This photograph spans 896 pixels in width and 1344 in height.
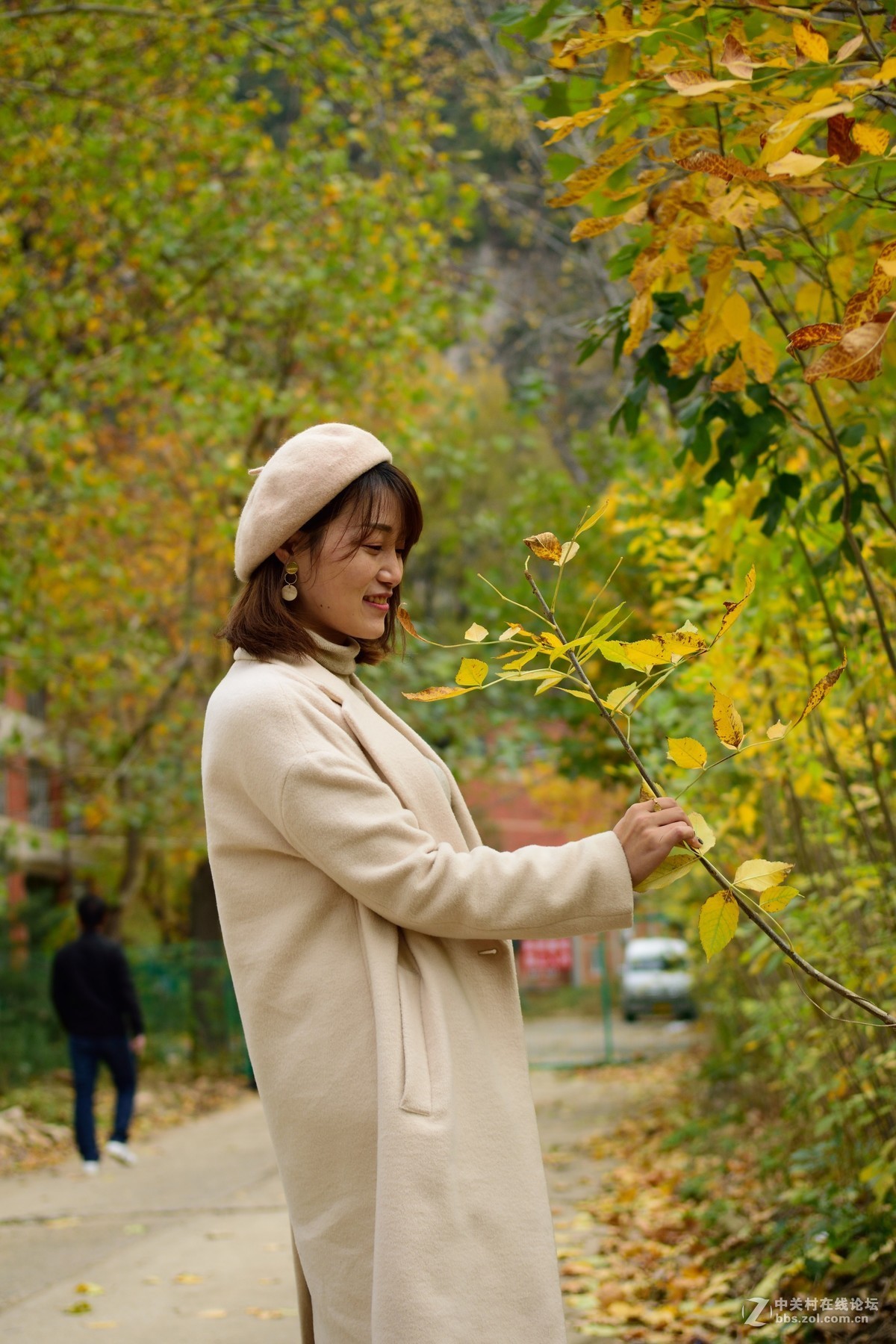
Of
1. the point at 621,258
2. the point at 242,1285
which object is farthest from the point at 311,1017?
the point at 242,1285

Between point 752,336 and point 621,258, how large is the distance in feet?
1.90

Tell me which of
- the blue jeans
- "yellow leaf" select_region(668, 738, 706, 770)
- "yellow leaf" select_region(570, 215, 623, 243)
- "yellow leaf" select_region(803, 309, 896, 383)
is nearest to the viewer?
"yellow leaf" select_region(803, 309, 896, 383)

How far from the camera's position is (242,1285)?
530 centimetres

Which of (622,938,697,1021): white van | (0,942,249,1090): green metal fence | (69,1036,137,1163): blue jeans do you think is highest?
(69,1036,137,1163): blue jeans

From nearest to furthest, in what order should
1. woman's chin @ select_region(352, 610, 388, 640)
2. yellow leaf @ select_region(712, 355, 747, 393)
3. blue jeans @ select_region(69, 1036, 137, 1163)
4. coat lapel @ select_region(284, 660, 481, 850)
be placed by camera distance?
coat lapel @ select_region(284, 660, 481, 850), woman's chin @ select_region(352, 610, 388, 640), yellow leaf @ select_region(712, 355, 747, 393), blue jeans @ select_region(69, 1036, 137, 1163)

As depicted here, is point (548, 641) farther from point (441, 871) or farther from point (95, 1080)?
point (95, 1080)

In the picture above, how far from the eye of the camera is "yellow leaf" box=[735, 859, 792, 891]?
183 cm

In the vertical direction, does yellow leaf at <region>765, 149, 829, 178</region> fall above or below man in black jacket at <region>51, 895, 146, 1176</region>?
above

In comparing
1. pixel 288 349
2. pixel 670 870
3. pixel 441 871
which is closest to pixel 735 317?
pixel 670 870

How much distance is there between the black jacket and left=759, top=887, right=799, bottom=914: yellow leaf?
8.13 metres

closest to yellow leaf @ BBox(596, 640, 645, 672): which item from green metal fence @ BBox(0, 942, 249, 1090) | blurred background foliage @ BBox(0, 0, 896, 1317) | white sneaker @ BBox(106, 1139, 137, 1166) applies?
blurred background foliage @ BBox(0, 0, 896, 1317)

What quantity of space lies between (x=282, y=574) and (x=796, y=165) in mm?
979

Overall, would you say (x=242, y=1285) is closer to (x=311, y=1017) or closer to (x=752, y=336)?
(x=311, y=1017)

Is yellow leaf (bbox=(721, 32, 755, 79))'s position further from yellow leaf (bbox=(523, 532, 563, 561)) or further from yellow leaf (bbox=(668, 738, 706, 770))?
yellow leaf (bbox=(668, 738, 706, 770))
